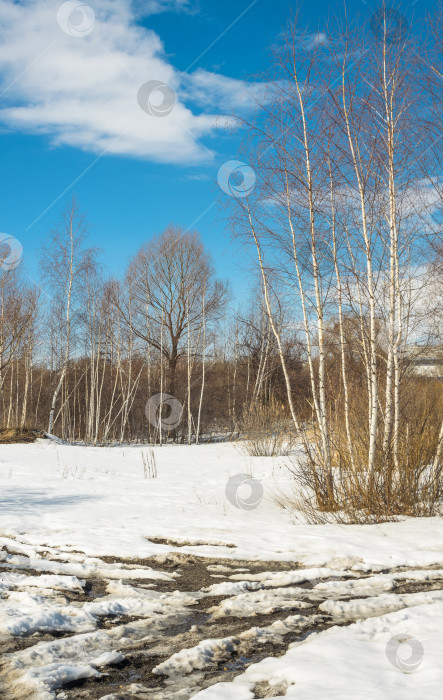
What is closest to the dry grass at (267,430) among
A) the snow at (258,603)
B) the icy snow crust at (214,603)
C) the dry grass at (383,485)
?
the icy snow crust at (214,603)

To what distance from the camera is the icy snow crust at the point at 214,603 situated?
9.00ft

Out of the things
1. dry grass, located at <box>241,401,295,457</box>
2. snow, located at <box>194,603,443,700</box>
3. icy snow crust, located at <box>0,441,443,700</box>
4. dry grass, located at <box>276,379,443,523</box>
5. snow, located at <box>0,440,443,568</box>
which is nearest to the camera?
snow, located at <box>194,603,443,700</box>

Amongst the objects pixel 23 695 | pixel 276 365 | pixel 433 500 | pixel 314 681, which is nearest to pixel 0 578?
pixel 23 695

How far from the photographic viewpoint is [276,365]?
29750 millimetres

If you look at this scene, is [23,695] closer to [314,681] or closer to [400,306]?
[314,681]

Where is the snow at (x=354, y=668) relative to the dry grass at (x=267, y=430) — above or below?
below

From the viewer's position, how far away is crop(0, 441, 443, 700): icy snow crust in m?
2.74

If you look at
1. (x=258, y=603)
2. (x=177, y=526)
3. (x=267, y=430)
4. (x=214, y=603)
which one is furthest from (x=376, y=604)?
(x=267, y=430)

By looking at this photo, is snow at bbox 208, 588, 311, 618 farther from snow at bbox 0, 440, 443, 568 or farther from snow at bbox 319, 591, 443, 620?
snow at bbox 0, 440, 443, 568

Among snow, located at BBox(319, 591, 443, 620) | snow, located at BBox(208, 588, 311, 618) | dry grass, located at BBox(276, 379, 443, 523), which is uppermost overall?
dry grass, located at BBox(276, 379, 443, 523)

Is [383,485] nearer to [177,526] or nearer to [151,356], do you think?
[177,526]

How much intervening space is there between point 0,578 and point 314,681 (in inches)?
116

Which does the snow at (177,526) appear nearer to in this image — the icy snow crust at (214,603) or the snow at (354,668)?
the icy snow crust at (214,603)

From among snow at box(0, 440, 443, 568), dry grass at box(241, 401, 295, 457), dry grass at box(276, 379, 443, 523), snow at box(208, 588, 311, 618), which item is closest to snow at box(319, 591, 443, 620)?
snow at box(208, 588, 311, 618)
